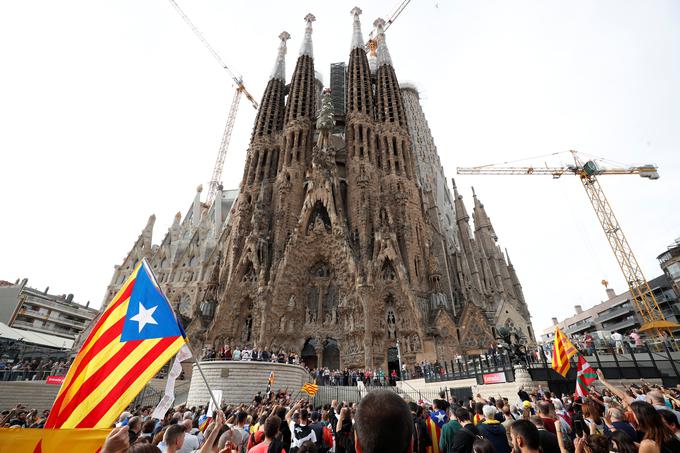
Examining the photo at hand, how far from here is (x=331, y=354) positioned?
27.2 m

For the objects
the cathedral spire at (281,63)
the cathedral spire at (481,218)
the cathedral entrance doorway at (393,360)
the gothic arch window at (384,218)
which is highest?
the cathedral spire at (281,63)

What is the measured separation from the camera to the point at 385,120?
1567 inches

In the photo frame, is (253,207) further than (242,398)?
Yes

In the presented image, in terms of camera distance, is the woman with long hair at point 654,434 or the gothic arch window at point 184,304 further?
the gothic arch window at point 184,304

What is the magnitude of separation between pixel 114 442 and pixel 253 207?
108 ft

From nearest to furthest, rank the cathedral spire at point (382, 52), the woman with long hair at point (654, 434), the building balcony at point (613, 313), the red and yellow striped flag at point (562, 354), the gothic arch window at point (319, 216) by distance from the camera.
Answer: the woman with long hair at point (654, 434) < the red and yellow striped flag at point (562, 354) < the gothic arch window at point (319, 216) < the cathedral spire at point (382, 52) < the building balcony at point (613, 313)

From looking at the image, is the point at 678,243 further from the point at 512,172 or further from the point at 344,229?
the point at 344,229

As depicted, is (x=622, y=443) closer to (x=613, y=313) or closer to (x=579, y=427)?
(x=579, y=427)

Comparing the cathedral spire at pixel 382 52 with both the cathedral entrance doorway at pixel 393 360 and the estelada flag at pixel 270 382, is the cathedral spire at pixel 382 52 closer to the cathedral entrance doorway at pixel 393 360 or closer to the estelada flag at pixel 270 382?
the cathedral entrance doorway at pixel 393 360

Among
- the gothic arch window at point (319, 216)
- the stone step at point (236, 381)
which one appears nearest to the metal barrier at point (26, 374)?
the stone step at point (236, 381)

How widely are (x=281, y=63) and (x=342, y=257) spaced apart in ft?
120

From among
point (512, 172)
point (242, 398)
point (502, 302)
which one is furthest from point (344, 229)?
point (512, 172)

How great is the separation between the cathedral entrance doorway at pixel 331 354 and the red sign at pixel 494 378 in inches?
605

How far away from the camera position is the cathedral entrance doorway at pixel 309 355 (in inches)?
1070
